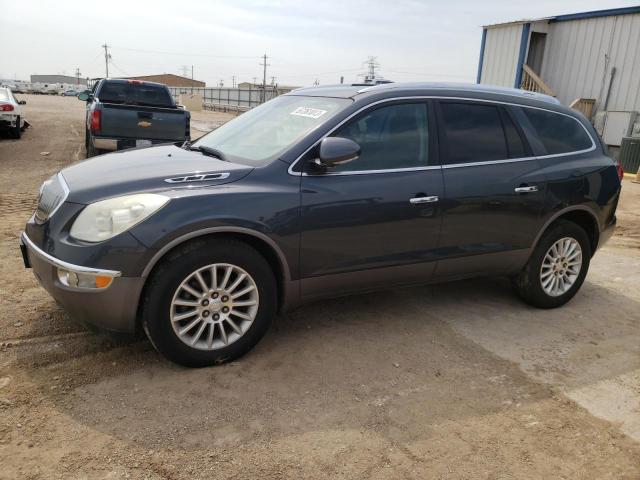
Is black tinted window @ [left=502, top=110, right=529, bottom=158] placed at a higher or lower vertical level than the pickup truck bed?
higher

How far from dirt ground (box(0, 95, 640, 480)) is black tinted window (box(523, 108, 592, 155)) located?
1.47 meters

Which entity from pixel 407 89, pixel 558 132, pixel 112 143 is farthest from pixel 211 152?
pixel 112 143

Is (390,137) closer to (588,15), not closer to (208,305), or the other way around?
(208,305)

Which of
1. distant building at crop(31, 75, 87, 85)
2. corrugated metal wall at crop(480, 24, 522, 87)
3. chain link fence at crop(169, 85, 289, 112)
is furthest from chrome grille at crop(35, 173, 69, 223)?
distant building at crop(31, 75, 87, 85)

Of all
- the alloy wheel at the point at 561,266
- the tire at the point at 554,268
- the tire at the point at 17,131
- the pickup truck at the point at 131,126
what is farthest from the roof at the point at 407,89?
the tire at the point at 17,131

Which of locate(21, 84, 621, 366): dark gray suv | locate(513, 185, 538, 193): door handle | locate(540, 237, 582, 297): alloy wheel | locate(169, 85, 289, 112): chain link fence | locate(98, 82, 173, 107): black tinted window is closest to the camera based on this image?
locate(21, 84, 621, 366): dark gray suv

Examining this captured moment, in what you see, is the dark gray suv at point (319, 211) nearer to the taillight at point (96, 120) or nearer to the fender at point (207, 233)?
the fender at point (207, 233)

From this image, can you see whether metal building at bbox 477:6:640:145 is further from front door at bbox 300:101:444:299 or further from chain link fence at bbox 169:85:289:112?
chain link fence at bbox 169:85:289:112

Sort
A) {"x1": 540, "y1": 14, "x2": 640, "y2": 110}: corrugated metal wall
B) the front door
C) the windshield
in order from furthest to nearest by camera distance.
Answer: {"x1": 540, "y1": 14, "x2": 640, "y2": 110}: corrugated metal wall < the windshield < the front door

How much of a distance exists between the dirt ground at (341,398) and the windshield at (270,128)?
4.33 feet

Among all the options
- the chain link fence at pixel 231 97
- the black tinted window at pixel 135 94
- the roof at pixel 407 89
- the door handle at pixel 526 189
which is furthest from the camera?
the chain link fence at pixel 231 97

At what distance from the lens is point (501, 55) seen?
16859mm

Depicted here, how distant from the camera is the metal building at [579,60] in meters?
14.2

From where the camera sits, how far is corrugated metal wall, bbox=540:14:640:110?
1408 cm
